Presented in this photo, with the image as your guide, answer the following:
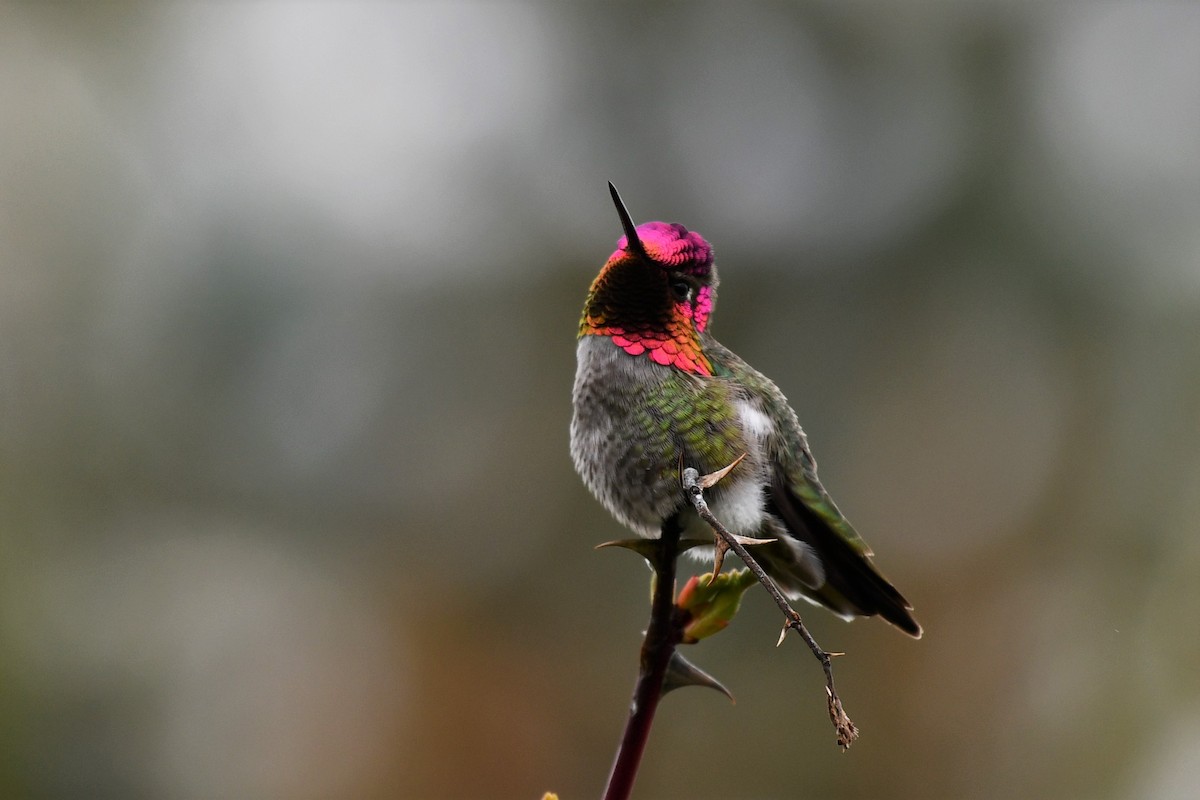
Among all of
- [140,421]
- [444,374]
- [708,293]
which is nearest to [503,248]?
[444,374]

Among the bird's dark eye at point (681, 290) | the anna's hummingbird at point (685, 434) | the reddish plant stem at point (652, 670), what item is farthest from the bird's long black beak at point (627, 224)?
the reddish plant stem at point (652, 670)

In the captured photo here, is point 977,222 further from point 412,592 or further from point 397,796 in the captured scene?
point 397,796

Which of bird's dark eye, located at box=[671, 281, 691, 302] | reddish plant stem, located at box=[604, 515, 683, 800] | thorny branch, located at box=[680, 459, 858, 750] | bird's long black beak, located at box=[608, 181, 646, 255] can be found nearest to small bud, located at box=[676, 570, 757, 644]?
reddish plant stem, located at box=[604, 515, 683, 800]

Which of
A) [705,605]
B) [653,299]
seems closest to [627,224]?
[653,299]

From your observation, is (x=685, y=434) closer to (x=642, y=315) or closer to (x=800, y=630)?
(x=642, y=315)

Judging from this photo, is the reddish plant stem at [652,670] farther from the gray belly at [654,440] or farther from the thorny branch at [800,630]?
the gray belly at [654,440]

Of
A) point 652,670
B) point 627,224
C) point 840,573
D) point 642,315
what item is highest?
point 627,224
